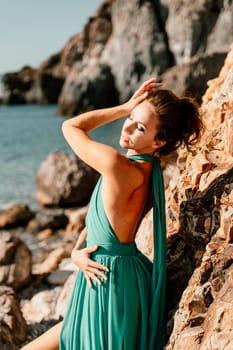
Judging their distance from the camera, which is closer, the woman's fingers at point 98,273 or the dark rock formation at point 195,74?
the woman's fingers at point 98,273

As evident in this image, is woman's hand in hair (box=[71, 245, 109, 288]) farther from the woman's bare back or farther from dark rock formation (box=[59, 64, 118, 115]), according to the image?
dark rock formation (box=[59, 64, 118, 115])

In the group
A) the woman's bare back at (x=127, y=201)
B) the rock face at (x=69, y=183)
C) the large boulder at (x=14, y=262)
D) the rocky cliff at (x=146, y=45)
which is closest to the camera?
the woman's bare back at (x=127, y=201)

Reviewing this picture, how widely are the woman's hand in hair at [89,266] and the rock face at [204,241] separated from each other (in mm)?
424

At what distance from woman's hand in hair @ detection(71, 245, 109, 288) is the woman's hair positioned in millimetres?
731

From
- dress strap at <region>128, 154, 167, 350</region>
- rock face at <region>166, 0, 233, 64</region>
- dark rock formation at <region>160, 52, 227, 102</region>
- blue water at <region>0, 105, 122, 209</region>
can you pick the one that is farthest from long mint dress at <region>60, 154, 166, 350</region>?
rock face at <region>166, 0, 233, 64</region>

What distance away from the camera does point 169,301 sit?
125 inches

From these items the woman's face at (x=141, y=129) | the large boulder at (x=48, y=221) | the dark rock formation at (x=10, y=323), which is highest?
the woman's face at (x=141, y=129)

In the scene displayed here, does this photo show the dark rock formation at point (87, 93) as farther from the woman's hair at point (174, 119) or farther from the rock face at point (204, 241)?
the woman's hair at point (174, 119)

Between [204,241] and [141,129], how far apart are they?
72cm

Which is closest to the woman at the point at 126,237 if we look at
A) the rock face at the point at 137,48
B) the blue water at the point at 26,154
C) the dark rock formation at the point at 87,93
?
the blue water at the point at 26,154

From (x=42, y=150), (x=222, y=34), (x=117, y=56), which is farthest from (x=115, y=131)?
(x=117, y=56)

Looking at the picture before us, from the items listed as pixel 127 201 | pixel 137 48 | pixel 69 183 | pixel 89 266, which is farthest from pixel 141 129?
pixel 137 48

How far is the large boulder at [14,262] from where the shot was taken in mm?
7465

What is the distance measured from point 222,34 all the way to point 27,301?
45638mm
